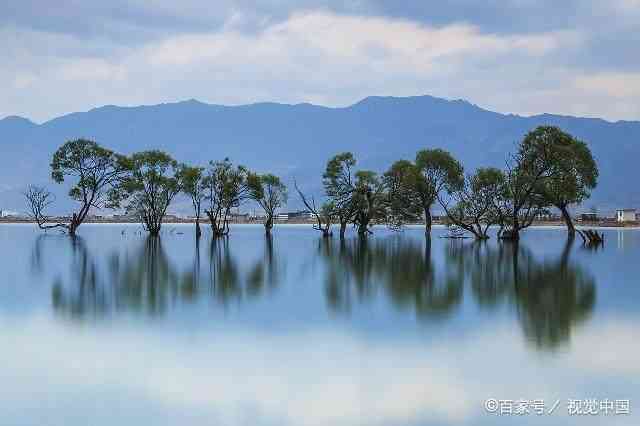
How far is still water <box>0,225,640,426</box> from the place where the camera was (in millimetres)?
10453

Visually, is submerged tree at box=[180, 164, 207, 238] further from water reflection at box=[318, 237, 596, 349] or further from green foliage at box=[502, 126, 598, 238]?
water reflection at box=[318, 237, 596, 349]

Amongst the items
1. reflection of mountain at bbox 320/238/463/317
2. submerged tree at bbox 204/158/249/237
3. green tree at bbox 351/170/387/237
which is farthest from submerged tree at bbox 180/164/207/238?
reflection of mountain at bbox 320/238/463/317

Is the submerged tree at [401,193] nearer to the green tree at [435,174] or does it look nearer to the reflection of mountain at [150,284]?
the green tree at [435,174]

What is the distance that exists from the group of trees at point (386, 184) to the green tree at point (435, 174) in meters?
0.10

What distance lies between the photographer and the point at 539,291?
2428 centimetres

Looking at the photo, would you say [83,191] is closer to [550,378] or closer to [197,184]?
[197,184]

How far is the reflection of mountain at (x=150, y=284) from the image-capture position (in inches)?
809

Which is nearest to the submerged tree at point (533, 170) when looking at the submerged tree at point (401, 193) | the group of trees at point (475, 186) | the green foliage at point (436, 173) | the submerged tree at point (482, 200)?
the group of trees at point (475, 186)

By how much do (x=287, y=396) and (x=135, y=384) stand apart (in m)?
2.39

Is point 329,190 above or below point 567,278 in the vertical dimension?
above

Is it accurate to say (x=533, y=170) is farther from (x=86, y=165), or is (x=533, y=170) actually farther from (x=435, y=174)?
(x=86, y=165)

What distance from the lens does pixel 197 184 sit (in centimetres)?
7812

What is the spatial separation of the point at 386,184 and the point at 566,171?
16722mm

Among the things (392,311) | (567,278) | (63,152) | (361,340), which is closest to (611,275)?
(567,278)
